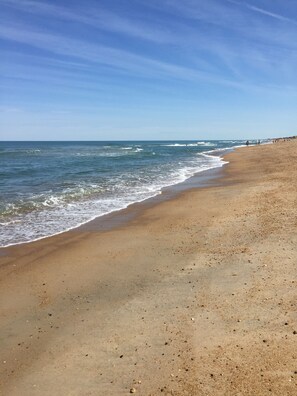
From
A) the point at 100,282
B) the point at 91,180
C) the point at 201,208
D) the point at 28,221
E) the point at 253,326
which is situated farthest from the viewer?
the point at 91,180

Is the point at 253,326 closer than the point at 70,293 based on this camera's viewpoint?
Yes

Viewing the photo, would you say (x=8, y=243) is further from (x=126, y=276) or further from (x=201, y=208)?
(x=201, y=208)

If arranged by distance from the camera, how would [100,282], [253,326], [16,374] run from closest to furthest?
[16,374] < [253,326] < [100,282]

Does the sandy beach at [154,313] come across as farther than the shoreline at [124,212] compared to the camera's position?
No

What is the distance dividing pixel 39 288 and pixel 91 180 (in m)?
18.9

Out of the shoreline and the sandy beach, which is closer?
the sandy beach

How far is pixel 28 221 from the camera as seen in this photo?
45.2ft

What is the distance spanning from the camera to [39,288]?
771 centimetres

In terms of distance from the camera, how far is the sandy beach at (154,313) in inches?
183

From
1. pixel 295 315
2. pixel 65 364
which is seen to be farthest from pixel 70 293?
pixel 295 315

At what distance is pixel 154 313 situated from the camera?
6316 mm

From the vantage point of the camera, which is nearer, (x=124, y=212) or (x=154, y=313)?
(x=154, y=313)

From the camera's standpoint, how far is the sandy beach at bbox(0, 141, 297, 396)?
4660 millimetres

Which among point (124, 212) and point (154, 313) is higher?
point (124, 212)
